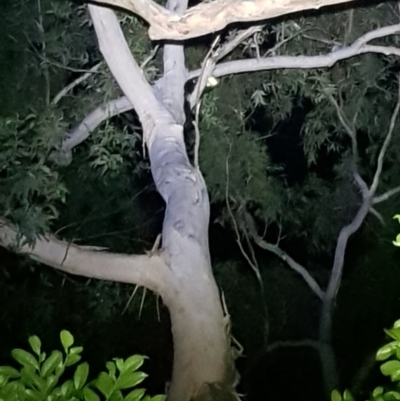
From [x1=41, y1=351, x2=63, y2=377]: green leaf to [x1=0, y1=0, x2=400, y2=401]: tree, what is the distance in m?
1.22

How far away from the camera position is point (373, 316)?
599 centimetres

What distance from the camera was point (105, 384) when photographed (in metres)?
1.10

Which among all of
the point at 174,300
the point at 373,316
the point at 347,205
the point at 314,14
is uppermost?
the point at 314,14

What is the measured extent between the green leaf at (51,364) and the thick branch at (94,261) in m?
1.46

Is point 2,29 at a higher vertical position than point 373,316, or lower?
higher

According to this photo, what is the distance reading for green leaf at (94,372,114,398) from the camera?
110 centimetres

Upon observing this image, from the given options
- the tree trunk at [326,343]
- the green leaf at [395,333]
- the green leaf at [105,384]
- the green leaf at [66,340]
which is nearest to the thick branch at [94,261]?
the green leaf at [66,340]

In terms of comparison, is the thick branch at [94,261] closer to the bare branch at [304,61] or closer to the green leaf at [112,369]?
the bare branch at [304,61]

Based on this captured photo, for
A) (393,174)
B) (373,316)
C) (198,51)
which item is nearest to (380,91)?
(393,174)

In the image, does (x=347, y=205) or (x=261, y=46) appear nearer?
(x=261, y=46)

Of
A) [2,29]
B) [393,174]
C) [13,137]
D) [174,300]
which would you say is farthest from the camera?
[393,174]

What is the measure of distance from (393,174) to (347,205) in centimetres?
46

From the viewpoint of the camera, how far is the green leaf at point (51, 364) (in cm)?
116

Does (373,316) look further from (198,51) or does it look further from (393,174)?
(198,51)
